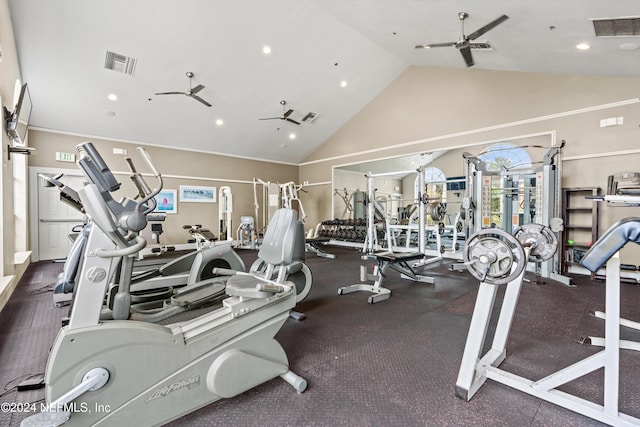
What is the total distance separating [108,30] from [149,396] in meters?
5.33

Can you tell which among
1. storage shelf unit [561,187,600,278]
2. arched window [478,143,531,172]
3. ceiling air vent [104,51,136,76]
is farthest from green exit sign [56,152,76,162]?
storage shelf unit [561,187,600,278]

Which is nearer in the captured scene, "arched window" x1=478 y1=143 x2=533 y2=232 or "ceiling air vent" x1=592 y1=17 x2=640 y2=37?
"ceiling air vent" x1=592 y1=17 x2=640 y2=37

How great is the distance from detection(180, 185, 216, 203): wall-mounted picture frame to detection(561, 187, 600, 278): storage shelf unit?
793 cm

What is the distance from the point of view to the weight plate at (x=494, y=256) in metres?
1.52

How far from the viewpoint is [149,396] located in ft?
4.14

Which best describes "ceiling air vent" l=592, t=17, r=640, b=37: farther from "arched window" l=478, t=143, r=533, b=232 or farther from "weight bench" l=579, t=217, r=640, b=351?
"weight bench" l=579, t=217, r=640, b=351

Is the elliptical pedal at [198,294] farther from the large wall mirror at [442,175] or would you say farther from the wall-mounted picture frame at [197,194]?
the wall-mounted picture frame at [197,194]

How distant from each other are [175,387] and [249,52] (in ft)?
18.2

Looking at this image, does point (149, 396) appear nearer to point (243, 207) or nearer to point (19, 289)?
point (19, 289)

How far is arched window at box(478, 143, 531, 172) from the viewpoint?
542 cm

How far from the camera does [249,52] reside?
210 inches

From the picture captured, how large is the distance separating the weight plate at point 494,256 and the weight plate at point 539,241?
472mm

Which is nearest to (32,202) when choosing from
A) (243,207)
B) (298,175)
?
(243,207)

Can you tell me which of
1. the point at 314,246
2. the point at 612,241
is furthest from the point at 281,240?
the point at 314,246
